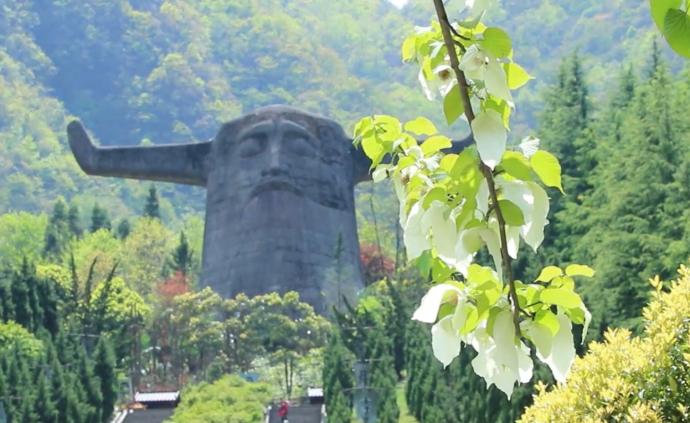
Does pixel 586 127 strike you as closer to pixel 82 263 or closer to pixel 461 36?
pixel 82 263

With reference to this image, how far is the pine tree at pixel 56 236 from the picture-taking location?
2537 inches

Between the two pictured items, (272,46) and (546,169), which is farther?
(272,46)

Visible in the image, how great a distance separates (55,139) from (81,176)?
678cm

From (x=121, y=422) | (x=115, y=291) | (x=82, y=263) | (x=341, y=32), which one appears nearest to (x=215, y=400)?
(x=121, y=422)

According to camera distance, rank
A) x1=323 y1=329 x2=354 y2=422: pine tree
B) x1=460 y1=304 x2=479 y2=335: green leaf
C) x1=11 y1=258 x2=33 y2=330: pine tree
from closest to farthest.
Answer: x1=460 y1=304 x2=479 y2=335: green leaf
x1=323 y1=329 x2=354 y2=422: pine tree
x1=11 y1=258 x2=33 y2=330: pine tree

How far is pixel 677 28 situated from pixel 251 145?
4079 cm

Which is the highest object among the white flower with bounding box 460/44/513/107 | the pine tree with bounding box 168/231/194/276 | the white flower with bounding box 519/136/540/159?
the pine tree with bounding box 168/231/194/276

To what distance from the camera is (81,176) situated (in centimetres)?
11344

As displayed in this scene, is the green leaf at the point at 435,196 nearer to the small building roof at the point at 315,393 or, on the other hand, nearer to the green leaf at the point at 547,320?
the green leaf at the point at 547,320

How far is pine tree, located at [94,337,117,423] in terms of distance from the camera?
3212cm

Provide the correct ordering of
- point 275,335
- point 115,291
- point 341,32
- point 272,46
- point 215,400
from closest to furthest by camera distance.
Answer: point 215,400 → point 275,335 → point 115,291 → point 272,46 → point 341,32

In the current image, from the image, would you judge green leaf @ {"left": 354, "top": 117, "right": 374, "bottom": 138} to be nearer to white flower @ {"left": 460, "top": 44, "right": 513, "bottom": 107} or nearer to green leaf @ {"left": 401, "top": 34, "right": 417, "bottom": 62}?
green leaf @ {"left": 401, "top": 34, "right": 417, "bottom": 62}

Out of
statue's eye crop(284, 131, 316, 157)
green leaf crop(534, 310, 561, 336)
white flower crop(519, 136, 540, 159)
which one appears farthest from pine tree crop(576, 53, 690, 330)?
white flower crop(519, 136, 540, 159)

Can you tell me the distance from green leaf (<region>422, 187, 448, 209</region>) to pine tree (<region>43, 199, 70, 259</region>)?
59.1 meters
